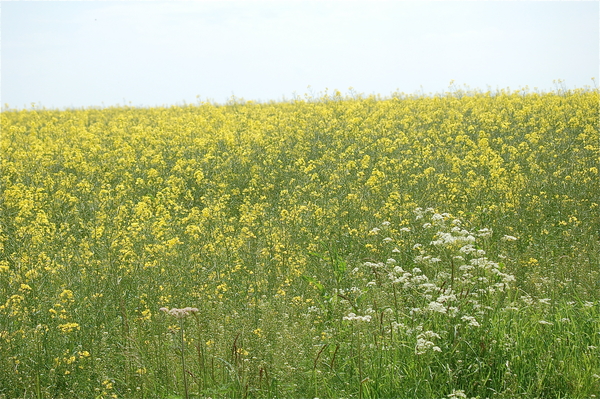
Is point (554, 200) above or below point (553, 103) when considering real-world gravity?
below

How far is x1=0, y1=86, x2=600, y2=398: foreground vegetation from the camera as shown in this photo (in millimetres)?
4129

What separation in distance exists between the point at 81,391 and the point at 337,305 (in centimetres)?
228

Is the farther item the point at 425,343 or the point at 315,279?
the point at 315,279

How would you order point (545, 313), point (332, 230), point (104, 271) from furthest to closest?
point (332, 230), point (104, 271), point (545, 313)

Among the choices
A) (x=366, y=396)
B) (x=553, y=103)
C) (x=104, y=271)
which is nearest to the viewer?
(x=366, y=396)

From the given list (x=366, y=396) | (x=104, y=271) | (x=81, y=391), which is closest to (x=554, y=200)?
(x=366, y=396)

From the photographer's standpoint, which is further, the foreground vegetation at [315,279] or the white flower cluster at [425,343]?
the foreground vegetation at [315,279]

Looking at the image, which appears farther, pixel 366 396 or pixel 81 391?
pixel 81 391

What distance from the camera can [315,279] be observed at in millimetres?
6023

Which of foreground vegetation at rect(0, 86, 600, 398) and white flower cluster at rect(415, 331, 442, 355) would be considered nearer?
white flower cluster at rect(415, 331, 442, 355)

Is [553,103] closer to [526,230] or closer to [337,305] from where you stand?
[526,230]

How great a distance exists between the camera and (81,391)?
4246 mm

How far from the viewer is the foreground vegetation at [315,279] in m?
Result: 4.13

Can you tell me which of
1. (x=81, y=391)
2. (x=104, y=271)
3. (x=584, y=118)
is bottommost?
(x=81, y=391)
